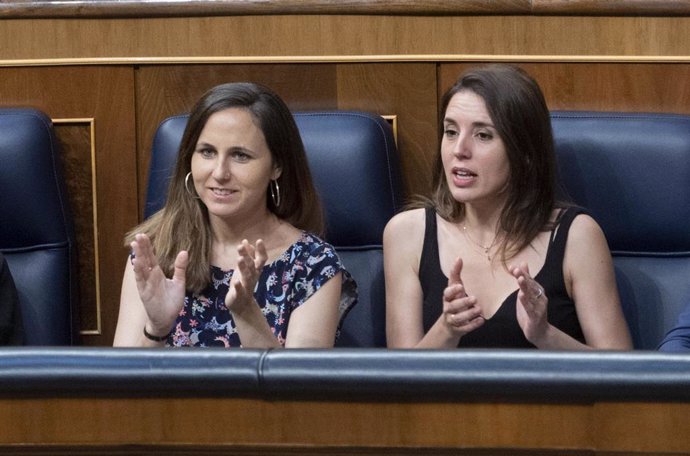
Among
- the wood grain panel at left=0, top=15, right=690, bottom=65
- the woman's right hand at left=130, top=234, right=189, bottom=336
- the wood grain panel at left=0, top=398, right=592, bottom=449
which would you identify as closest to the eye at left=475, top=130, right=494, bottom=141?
the wood grain panel at left=0, top=15, right=690, bottom=65

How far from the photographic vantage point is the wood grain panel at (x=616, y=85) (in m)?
1.80

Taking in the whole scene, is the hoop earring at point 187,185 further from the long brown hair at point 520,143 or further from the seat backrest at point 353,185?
the long brown hair at point 520,143

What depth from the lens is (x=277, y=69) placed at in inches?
73.6

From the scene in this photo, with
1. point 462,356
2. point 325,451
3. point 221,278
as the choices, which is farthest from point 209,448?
point 221,278

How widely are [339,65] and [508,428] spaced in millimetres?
1091

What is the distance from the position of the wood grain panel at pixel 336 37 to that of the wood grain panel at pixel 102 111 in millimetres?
28

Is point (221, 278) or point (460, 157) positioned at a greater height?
point (460, 157)

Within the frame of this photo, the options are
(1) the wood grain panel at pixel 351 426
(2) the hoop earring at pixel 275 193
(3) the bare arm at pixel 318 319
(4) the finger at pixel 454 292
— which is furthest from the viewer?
(2) the hoop earring at pixel 275 193

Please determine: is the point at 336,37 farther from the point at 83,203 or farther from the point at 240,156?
the point at 83,203

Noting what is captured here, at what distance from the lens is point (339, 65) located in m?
1.85

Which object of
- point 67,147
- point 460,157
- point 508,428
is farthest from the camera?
point 67,147

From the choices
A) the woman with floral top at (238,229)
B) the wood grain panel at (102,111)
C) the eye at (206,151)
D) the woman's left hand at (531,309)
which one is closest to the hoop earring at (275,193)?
the woman with floral top at (238,229)

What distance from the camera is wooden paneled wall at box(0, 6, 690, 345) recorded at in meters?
1.82

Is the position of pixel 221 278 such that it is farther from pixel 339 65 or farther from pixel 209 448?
pixel 209 448
